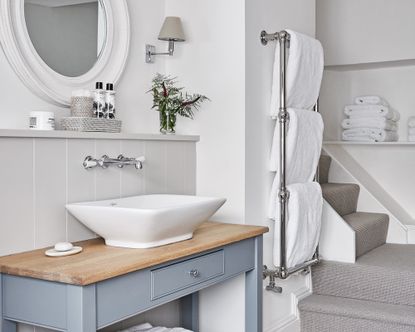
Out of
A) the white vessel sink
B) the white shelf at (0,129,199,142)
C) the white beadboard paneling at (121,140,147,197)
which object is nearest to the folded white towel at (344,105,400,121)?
the white shelf at (0,129,199,142)

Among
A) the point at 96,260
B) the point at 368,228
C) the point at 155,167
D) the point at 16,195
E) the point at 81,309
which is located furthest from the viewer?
the point at 368,228

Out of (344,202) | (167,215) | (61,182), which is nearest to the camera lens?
(167,215)

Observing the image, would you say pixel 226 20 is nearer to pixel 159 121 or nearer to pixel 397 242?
pixel 159 121

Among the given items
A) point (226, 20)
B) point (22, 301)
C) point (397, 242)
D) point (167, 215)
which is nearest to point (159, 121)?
point (226, 20)

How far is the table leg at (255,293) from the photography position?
2.33 metres

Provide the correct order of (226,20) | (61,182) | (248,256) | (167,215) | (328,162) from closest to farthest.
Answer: (167,215), (61,182), (248,256), (226,20), (328,162)

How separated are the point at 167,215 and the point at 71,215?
0.43 m

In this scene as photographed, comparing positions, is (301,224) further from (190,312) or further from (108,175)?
(108,175)

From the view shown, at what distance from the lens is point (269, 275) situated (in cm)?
272

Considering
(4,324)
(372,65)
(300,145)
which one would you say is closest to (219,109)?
(300,145)

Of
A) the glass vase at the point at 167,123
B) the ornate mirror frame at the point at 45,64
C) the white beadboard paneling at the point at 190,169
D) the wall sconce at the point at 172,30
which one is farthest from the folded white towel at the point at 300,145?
the ornate mirror frame at the point at 45,64

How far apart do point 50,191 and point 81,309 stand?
0.59 meters

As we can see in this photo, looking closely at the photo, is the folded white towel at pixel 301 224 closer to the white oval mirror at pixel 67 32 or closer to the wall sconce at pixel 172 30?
the wall sconce at pixel 172 30

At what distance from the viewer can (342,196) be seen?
369 cm
